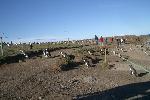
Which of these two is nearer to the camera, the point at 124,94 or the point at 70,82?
the point at 124,94

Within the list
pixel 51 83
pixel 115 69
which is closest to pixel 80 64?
pixel 115 69

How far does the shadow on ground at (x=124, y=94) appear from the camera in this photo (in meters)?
19.2

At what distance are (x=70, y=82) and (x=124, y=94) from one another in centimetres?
561

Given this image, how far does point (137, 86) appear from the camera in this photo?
22812 mm

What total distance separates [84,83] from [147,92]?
5538 mm

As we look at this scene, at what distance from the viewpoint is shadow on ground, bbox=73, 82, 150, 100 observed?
19.2m

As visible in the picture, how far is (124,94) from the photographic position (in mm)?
20188

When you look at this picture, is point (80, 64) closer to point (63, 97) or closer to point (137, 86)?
point (137, 86)

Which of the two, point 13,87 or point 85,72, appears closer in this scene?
point 13,87

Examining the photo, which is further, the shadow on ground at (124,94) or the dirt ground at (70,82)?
the dirt ground at (70,82)

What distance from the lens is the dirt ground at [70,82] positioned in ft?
65.0

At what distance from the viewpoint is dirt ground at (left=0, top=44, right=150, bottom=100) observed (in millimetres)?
19797

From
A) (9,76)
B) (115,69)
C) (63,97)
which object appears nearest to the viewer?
(63,97)

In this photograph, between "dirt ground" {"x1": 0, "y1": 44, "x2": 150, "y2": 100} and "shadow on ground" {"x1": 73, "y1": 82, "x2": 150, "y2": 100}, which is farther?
"dirt ground" {"x1": 0, "y1": 44, "x2": 150, "y2": 100}
